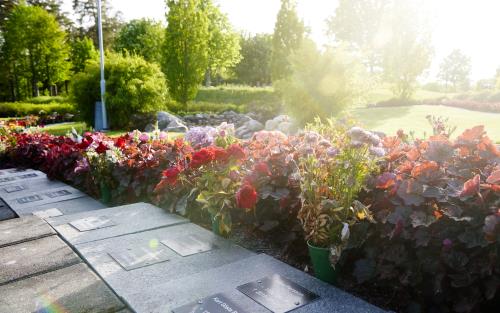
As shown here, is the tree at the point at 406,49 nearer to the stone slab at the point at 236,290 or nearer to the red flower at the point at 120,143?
the red flower at the point at 120,143

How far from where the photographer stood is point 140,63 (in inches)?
592

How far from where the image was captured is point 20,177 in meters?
6.59

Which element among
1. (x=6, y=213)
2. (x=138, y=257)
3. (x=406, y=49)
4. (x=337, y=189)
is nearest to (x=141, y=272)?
(x=138, y=257)

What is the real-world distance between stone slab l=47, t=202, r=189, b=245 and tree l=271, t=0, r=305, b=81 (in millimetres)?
20616

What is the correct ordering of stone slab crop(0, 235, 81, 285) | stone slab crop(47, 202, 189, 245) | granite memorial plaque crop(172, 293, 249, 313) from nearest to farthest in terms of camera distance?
granite memorial plaque crop(172, 293, 249, 313), stone slab crop(0, 235, 81, 285), stone slab crop(47, 202, 189, 245)

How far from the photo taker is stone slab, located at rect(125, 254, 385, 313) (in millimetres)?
2230

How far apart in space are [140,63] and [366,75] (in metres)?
7.97

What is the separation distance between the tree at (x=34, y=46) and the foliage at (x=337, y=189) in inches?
1449

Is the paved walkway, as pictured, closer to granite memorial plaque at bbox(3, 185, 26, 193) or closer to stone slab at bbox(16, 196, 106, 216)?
stone slab at bbox(16, 196, 106, 216)

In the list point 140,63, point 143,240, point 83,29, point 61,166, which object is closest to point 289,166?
point 143,240

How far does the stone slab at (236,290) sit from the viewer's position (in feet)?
7.32

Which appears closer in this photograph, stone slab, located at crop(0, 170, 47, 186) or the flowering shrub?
the flowering shrub

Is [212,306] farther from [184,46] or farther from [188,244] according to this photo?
[184,46]

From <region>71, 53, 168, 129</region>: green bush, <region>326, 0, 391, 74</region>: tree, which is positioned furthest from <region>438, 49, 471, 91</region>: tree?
<region>71, 53, 168, 129</region>: green bush
